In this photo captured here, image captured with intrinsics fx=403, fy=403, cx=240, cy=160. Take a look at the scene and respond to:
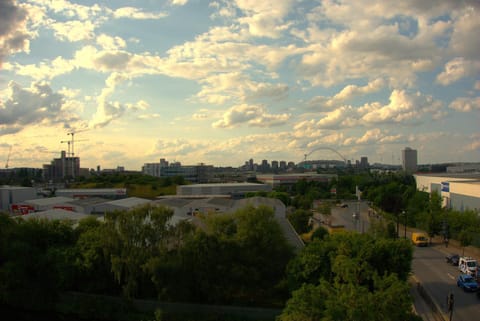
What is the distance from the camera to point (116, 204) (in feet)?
135

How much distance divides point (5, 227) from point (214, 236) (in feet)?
40.0

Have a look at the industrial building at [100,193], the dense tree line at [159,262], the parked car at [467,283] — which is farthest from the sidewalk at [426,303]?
the industrial building at [100,193]

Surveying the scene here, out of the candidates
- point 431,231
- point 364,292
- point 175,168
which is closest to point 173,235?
point 364,292

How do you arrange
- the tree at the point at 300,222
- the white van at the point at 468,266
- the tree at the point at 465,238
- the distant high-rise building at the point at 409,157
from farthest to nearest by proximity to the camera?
1. the distant high-rise building at the point at 409,157
2. the tree at the point at 300,222
3. the tree at the point at 465,238
4. the white van at the point at 468,266

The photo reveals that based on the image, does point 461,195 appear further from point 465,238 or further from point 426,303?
point 426,303

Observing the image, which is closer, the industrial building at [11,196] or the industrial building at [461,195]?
the industrial building at [461,195]

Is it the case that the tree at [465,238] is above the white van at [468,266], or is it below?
above

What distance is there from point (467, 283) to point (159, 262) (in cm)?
1355

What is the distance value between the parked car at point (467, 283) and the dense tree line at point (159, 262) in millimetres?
7793

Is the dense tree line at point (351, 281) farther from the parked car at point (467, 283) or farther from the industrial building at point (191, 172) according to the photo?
the industrial building at point (191, 172)

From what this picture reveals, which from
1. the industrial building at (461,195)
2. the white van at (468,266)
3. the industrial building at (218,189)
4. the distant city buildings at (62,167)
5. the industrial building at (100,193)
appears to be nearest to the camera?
the white van at (468,266)

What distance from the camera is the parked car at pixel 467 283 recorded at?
1761cm

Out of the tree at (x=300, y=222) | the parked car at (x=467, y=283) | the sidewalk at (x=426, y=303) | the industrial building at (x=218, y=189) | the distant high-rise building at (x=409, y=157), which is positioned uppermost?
the distant high-rise building at (x=409, y=157)

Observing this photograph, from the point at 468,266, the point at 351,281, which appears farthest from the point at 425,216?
the point at 351,281
